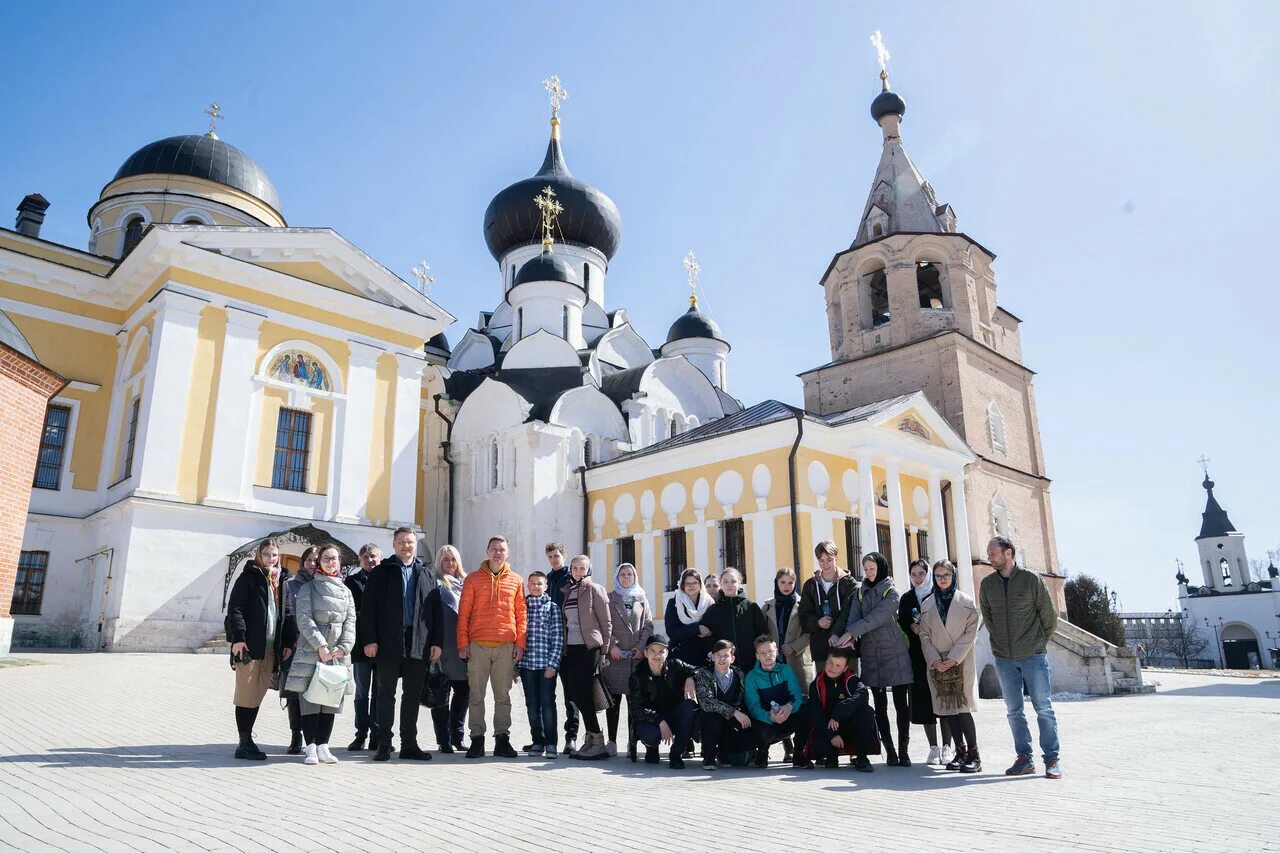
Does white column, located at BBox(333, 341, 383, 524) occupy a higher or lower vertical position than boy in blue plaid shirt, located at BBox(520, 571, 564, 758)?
higher

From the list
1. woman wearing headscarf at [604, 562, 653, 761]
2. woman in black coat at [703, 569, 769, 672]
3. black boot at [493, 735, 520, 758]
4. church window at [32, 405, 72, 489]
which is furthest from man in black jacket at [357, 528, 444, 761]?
church window at [32, 405, 72, 489]

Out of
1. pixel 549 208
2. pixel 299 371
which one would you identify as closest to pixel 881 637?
pixel 299 371

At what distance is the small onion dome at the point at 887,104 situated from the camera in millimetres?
29203

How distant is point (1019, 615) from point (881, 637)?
107 centimetres

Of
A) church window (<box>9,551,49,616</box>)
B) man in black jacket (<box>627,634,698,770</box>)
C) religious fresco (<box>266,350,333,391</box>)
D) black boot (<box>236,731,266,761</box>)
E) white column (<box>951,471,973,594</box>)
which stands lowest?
black boot (<box>236,731,266,761</box>)

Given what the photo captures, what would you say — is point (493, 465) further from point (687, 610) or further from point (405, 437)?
point (687, 610)

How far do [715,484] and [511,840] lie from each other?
13.8m

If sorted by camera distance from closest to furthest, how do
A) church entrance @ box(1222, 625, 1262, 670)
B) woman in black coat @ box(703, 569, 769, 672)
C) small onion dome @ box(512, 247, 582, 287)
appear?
woman in black coat @ box(703, 569, 769, 672) < small onion dome @ box(512, 247, 582, 287) < church entrance @ box(1222, 625, 1262, 670)

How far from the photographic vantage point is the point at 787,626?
7.41 metres

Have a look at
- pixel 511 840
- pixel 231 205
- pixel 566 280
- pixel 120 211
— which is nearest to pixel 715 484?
pixel 566 280

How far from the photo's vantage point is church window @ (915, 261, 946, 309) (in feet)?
88.6

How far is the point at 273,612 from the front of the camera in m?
6.06

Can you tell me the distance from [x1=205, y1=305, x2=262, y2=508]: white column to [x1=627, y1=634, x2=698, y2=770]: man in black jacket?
500 inches

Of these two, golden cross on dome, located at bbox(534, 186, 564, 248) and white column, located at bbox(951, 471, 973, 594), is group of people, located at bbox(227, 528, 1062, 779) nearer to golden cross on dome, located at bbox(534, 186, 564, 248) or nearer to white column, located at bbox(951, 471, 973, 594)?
white column, located at bbox(951, 471, 973, 594)
